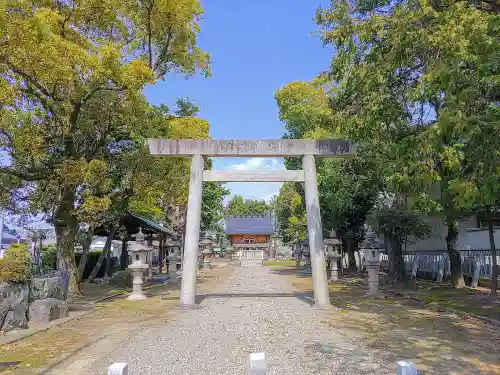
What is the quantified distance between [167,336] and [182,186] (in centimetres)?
1056

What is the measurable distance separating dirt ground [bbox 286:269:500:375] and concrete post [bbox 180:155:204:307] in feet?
12.7

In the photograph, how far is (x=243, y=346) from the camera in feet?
24.8

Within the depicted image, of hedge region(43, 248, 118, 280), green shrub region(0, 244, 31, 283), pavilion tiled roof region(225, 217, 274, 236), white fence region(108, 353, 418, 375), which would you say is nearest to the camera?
white fence region(108, 353, 418, 375)

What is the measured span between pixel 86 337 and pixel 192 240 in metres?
4.44

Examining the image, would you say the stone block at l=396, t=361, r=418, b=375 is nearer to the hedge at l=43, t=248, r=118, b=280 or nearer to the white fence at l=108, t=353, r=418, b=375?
the white fence at l=108, t=353, r=418, b=375

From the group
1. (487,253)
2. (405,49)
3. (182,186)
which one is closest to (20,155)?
(182,186)

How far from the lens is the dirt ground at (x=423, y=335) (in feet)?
21.1

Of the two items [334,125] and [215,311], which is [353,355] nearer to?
[215,311]

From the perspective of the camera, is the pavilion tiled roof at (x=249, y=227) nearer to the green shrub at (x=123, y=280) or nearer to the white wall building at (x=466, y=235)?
the white wall building at (x=466, y=235)

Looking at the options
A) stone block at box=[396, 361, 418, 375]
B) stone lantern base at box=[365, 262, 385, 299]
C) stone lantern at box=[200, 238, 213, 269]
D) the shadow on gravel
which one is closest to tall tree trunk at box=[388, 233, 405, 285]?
stone lantern base at box=[365, 262, 385, 299]

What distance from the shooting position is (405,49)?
873 centimetres

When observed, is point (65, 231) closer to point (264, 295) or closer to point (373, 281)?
point (264, 295)

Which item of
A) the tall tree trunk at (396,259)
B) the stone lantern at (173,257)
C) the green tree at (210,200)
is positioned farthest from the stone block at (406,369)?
the green tree at (210,200)

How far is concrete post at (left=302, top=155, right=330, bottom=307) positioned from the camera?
1217 cm
